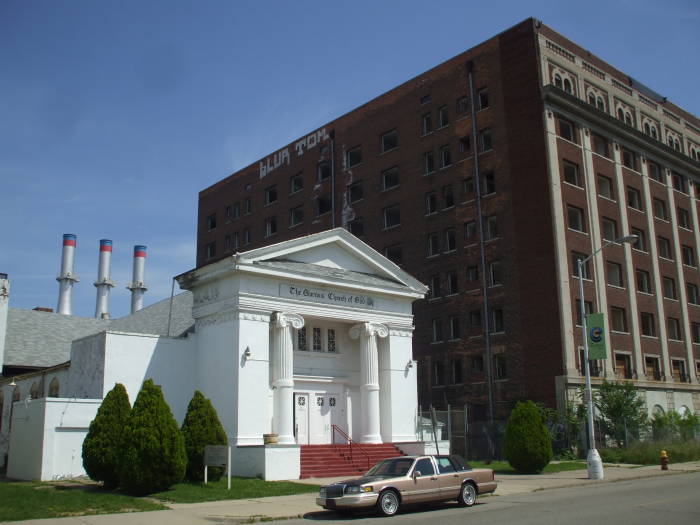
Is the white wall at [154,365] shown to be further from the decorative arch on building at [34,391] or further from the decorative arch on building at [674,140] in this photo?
the decorative arch on building at [674,140]

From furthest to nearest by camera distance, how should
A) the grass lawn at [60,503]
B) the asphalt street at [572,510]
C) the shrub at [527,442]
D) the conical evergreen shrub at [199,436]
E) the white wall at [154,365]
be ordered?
the shrub at [527,442] < the white wall at [154,365] < the conical evergreen shrub at [199,436] < the grass lawn at [60,503] < the asphalt street at [572,510]

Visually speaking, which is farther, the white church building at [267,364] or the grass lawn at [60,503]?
the white church building at [267,364]

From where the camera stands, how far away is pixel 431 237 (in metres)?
54.6

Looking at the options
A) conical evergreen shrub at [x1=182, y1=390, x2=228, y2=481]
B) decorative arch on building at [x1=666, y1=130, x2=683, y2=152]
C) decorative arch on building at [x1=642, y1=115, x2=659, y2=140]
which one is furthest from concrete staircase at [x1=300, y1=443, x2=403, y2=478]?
decorative arch on building at [x1=666, y1=130, x2=683, y2=152]

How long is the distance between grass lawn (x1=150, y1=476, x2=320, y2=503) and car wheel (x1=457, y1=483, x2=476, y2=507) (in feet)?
20.8

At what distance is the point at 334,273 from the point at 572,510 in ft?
60.0

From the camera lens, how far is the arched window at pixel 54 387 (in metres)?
34.4

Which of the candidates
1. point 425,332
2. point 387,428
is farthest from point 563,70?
point 387,428

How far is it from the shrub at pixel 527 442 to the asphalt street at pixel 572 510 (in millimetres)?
7110

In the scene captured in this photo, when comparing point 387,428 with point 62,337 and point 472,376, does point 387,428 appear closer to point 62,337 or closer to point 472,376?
point 472,376

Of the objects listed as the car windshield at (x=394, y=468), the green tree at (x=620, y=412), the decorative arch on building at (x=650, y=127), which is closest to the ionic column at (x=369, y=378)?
the car windshield at (x=394, y=468)

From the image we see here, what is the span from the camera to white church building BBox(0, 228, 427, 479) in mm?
28562

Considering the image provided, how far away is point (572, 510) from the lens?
18.0 m

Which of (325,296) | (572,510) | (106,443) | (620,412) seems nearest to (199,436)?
(106,443)
